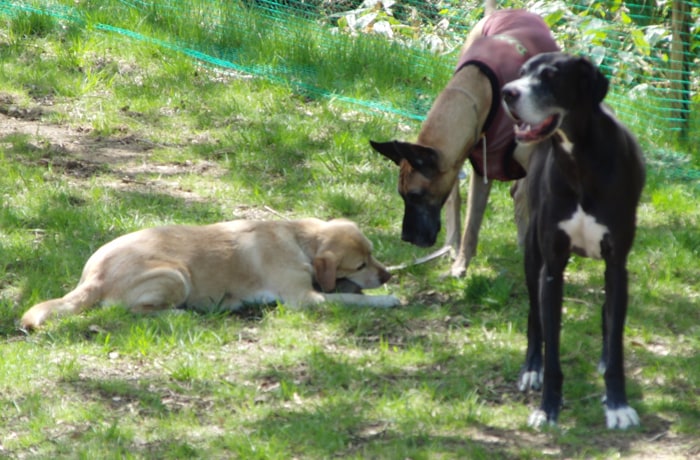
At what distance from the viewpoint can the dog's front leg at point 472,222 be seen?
22.7 ft

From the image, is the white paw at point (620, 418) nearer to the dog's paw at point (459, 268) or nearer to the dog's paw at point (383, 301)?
the dog's paw at point (383, 301)

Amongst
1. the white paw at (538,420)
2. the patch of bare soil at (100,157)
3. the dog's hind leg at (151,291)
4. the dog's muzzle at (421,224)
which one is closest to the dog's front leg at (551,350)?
the white paw at (538,420)

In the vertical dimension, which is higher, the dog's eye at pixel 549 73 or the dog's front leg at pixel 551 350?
the dog's eye at pixel 549 73

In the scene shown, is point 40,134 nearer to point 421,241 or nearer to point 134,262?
point 134,262

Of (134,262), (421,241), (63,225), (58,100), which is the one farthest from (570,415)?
(58,100)

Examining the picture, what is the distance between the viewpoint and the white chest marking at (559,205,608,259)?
4.69 m

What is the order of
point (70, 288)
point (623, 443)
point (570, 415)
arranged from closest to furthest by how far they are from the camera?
point (623, 443), point (570, 415), point (70, 288)

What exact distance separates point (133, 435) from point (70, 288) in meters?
1.98

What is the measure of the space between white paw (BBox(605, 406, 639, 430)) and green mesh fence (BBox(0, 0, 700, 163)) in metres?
4.39

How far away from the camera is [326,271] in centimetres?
636

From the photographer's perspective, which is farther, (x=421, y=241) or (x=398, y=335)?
(x=421, y=241)

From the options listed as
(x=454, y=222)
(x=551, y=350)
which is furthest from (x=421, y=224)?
(x=551, y=350)

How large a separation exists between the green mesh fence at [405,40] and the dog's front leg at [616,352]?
4.15 meters

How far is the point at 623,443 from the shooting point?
462 centimetres
